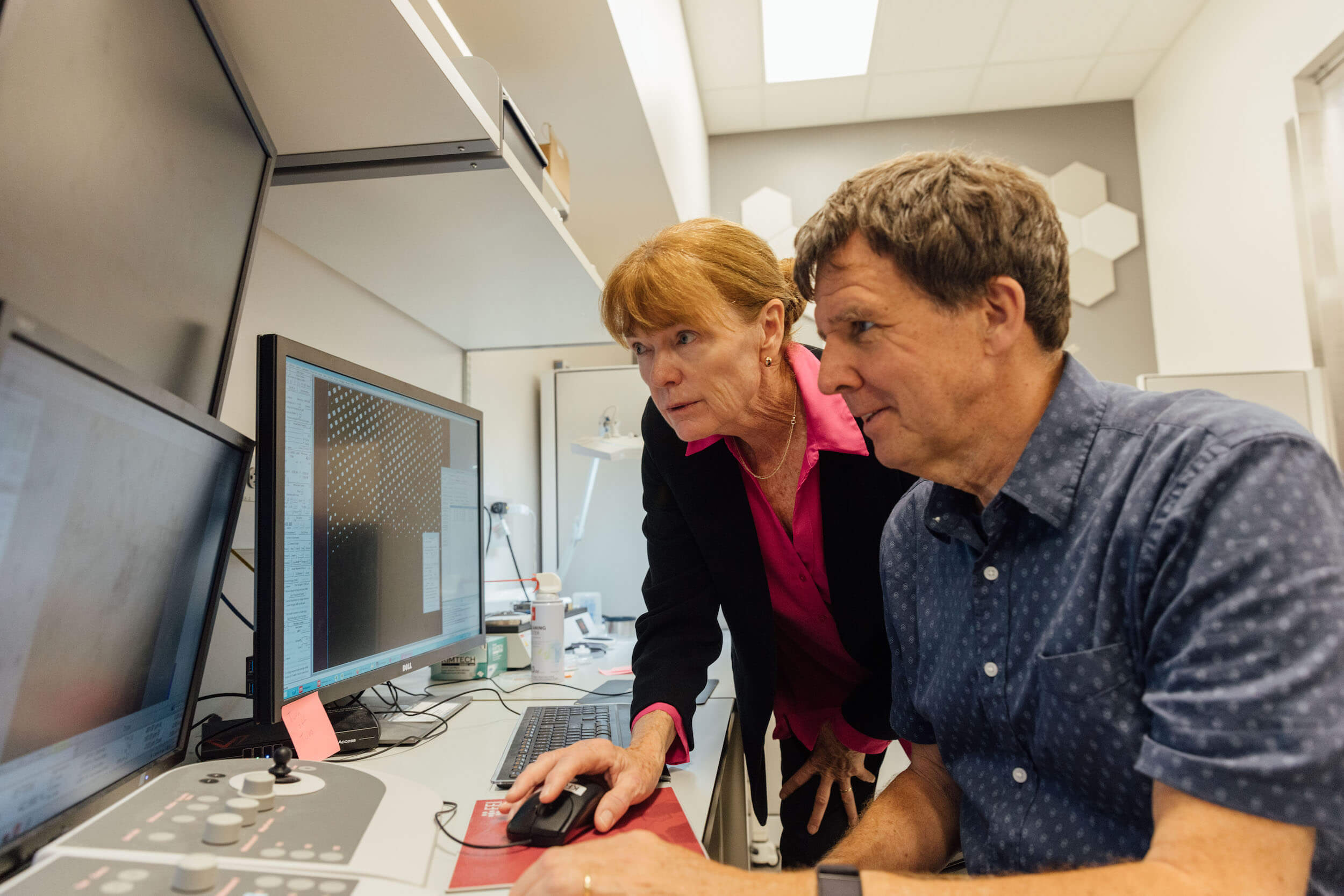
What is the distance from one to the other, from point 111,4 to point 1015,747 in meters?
1.03

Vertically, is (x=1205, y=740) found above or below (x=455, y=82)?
below

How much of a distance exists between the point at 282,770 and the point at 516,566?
61.0 inches

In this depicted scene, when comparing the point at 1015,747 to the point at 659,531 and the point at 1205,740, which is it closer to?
the point at 1205,740

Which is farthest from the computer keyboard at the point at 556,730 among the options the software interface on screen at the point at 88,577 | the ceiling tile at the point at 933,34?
the ceiling tile at the point at 933,34

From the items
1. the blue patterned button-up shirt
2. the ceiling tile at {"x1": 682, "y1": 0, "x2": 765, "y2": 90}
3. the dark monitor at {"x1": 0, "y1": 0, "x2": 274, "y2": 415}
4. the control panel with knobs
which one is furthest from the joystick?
the ceiling tile at {"x1": 682, "y1": 0, "x2": 765, "y2": 90}

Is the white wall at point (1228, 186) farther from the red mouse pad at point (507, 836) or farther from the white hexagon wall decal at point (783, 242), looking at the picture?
the red mouse pad at point (507, 836)

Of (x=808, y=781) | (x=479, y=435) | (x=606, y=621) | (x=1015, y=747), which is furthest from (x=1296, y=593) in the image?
(x=606, y=621)

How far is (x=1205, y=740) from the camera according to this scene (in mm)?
533

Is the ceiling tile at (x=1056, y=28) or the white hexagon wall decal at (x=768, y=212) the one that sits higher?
the ceiling tile at (x=1056, y=28)

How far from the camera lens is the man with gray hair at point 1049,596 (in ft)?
1.72

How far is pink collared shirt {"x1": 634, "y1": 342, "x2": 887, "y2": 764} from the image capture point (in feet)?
3.92

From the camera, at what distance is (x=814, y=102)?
345 cm

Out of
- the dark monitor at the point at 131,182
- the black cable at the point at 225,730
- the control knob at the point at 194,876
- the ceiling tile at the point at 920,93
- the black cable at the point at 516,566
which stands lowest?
the black cable at the point at 225,730

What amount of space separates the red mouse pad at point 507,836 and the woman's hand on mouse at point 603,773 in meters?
0.01
